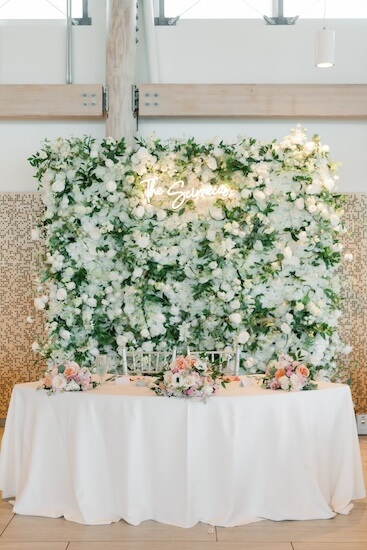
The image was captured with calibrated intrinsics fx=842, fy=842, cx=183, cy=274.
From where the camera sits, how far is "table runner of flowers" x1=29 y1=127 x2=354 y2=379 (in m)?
7.39

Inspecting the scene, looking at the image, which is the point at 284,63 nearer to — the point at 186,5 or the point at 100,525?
the point at 186,5

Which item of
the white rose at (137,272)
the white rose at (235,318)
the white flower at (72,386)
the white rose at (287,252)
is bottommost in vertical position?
the white flower at (72,386)

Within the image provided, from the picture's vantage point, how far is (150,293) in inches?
292

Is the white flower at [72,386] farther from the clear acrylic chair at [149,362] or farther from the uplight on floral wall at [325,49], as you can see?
the uplight on floral wall at [325,49]

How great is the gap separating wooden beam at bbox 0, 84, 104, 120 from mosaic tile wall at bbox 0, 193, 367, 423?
81cm

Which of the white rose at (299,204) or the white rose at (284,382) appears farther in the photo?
the white rose at (299,204)

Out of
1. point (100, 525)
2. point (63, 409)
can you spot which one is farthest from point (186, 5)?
point (100, 525)

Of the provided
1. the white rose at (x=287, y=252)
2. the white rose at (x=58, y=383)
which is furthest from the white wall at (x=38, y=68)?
the white rose at (x=58, y=383)

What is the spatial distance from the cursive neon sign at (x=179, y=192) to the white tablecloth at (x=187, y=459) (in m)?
2.64

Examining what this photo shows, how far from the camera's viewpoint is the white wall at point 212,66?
26.8 ft

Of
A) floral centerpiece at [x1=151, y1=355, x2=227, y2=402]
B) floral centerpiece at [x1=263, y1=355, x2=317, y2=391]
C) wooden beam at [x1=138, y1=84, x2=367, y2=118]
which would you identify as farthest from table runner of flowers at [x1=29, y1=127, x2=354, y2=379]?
floral centerpiece at [x1=151, y1=355, x2=227, y2=402]

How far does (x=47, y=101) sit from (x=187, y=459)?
4312 millimetres

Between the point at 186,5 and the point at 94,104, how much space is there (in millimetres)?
1430

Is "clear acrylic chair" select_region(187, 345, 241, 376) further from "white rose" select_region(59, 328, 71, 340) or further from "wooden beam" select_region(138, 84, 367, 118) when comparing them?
"wooden beam" select_region(138, 84, 367, 118)
